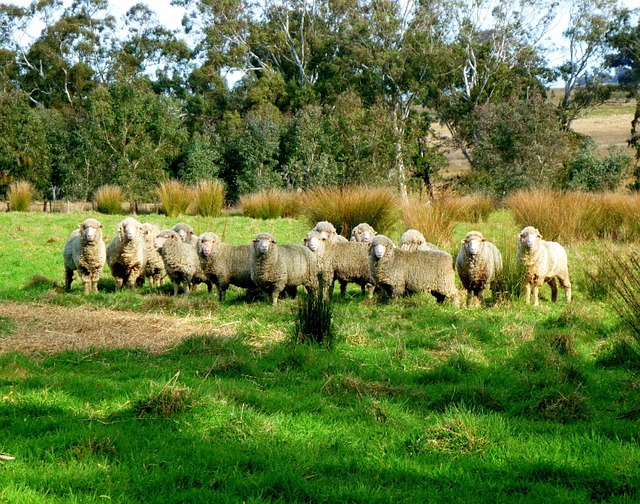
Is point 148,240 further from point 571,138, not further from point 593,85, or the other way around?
point 593,85

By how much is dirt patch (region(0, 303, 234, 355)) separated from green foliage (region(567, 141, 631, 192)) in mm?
27002

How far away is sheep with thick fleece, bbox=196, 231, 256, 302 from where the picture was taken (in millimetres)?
10914

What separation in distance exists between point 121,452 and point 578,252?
37.3 feet

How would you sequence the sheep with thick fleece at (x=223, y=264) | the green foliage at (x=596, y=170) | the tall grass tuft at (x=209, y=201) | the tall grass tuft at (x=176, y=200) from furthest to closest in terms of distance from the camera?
the green foliage at (x=596, y=170), the tall grass tuft at (x=176, y=200), the tall grass tuft at (x=209, y=201), the sheep with thick fleece at (x=223, y=264)

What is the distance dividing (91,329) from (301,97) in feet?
118

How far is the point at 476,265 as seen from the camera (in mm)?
10328

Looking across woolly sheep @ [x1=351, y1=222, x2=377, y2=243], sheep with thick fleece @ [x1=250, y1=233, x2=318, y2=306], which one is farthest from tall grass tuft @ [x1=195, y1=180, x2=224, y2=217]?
sheep with thick fleece @ [x1=250, y1=233, x2=318, y2=306]

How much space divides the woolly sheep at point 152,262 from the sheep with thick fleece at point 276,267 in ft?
7.76

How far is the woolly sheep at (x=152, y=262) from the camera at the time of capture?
1216 cm

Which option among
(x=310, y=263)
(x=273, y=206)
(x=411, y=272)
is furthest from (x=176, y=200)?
(x=411, y=272)

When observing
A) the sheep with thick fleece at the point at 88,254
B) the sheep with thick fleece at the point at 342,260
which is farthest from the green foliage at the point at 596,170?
the sheep with thick fleece at the point at 88,254

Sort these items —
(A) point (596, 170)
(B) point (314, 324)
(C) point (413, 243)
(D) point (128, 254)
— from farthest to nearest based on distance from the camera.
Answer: (A) point (596, 170), (C) point (413, 243), (D) point (128, 254), (B) point (314, 324)

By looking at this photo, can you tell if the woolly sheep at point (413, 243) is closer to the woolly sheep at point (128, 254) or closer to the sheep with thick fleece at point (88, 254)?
the woolly sheep at point (128, 254)

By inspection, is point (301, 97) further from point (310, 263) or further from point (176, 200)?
point (310, 263)
